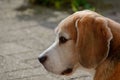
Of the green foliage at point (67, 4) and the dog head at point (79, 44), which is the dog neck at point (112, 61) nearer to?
the dog head at point (79, 44)

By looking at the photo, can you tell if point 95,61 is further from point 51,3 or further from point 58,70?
point 51,3

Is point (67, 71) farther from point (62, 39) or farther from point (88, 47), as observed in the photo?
point (88, 47)

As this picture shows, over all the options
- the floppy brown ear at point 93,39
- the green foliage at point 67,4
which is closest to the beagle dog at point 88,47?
the floppy brown ear at point 93,39

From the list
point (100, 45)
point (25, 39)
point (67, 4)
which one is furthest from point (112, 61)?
point (67, 4)

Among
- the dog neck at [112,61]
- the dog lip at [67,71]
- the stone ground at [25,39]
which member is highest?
the dog neck at [112,61]

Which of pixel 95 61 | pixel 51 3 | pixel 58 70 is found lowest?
pixel 51 3

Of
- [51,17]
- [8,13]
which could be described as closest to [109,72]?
[51,17]

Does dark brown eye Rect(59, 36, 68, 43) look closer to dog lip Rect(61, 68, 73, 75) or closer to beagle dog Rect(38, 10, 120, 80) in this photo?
beagle dog Rect(38, 10, 120, 80)

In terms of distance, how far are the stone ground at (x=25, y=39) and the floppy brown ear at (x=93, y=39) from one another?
114cm

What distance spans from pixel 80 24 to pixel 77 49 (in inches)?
8.9

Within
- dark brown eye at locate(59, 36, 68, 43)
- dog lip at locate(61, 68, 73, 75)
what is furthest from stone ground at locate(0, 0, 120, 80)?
dark brown eye at locate(59, 36, 68, 43)

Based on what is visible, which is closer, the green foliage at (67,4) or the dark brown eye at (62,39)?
the dark brown eye at (62,39)

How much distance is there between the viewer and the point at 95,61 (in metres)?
3.31

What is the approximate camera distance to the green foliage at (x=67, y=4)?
8.10m
